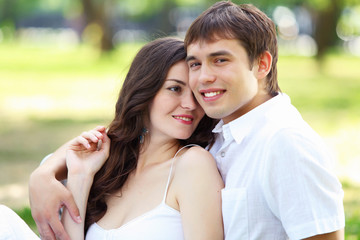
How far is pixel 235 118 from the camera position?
3137mm

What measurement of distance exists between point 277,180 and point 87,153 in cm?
132

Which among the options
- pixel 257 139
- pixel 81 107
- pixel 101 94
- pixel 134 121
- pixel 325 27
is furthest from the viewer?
pixel 325 27

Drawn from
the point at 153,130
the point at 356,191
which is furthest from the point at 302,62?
the point at 153,130

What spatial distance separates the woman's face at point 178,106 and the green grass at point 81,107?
0.86 m

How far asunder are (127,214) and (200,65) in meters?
0.91

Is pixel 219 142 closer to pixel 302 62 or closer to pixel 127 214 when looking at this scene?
pixel 127 214

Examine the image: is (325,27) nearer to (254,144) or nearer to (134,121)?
(134,121)

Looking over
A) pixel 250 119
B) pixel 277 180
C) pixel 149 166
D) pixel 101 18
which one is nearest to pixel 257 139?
pixel 250 119

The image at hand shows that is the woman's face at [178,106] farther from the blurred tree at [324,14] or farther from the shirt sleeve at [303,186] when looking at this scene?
the blurred tree at [324,14]

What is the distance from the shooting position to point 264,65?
310 cm

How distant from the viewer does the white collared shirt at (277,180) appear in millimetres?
2609

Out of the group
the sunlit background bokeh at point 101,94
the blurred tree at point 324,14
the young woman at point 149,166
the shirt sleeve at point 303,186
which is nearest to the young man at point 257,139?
the shirt sleeve at point 303,186

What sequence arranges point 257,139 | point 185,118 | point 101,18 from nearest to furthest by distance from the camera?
point 257,139, point 185,118, point 101,18

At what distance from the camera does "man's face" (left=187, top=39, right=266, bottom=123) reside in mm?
2965
